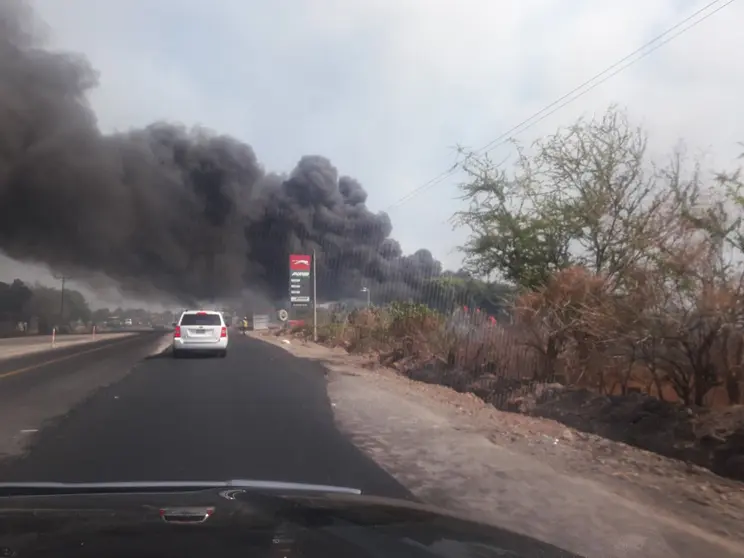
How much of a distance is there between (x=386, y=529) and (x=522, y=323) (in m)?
11.9

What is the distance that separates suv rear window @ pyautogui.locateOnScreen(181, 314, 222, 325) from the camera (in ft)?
92.3

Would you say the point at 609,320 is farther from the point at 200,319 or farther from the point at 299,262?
the point at 299,262

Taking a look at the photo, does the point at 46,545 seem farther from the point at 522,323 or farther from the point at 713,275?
the point at 522,323

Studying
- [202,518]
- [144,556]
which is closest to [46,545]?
[144,556]

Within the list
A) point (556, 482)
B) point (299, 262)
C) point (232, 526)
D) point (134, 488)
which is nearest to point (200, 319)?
point (556, 482)

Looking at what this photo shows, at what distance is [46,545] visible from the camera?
3.80m

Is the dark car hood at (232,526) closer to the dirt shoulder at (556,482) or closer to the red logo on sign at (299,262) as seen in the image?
the dirt shoulder at (556,482)

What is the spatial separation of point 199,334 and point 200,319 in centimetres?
53

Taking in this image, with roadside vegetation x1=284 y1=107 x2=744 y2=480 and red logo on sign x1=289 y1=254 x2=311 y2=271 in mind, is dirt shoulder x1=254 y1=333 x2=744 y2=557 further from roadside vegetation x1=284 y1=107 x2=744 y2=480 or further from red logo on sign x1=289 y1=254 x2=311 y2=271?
red logo on sign x1=289 y1=254 x2=311 y2=271

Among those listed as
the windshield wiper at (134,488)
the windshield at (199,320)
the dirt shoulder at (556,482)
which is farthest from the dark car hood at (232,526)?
the windshield at (199,320)

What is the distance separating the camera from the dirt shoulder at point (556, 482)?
6453 millimetres

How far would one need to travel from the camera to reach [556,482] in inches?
332

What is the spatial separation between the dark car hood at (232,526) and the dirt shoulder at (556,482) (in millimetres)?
1961

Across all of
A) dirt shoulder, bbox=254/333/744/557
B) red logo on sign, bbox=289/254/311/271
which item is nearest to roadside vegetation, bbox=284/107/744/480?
dirt shoulder, bbox=254/333/744/557
